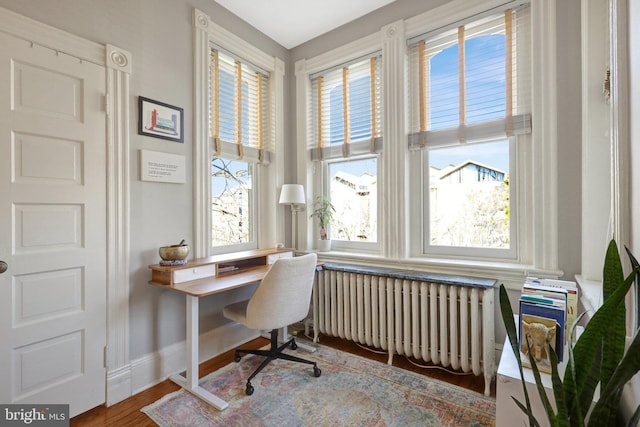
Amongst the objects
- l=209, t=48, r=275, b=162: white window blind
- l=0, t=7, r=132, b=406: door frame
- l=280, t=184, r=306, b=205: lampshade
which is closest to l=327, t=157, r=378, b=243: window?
l=280, t=184, r=306, b=205: lampshade

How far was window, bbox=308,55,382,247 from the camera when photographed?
2.83 m

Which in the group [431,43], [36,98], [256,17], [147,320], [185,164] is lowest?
[147,320]

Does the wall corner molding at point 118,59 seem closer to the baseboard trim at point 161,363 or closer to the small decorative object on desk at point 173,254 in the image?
the small decorative object on desk at point 173,254

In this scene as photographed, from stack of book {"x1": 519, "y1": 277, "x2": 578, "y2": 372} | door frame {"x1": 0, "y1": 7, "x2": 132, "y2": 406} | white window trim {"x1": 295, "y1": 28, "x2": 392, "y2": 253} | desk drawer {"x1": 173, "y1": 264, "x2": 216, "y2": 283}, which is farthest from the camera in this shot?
white window trim {"x1": 295, "y1": 28, "x2": 392, "y2": 253}

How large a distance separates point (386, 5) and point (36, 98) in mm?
2730

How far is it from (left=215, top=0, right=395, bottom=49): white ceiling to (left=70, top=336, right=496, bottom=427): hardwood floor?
3.11m

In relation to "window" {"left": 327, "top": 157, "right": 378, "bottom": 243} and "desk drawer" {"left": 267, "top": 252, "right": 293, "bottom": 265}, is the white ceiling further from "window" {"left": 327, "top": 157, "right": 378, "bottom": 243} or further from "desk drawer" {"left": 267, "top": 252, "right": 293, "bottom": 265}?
"desk drawer" {"left": 267, "top": 252, "right": 293, "bottom": 265}

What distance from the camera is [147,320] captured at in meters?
2.08

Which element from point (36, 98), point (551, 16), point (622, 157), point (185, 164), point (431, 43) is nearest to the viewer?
point (622, 157)

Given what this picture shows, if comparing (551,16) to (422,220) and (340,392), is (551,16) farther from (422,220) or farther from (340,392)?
(340,392)

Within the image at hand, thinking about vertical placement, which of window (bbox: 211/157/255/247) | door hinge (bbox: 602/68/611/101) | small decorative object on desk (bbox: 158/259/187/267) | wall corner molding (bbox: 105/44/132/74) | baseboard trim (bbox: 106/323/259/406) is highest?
wall corner molding (bbox: 105/44/132/74)

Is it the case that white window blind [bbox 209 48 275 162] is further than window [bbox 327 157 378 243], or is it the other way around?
window [bbox 327 157 378 243]

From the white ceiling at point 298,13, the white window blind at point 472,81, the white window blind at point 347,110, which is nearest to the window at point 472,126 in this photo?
the white window blind at point 472,81

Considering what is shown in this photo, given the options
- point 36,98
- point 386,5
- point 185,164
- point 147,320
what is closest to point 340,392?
point 147,320
